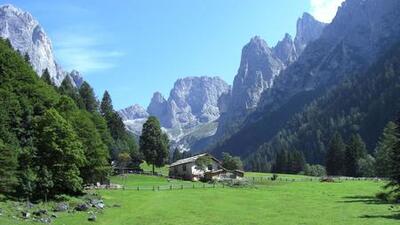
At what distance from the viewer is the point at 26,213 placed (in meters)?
55.2

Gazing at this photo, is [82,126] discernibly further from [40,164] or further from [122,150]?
[122,150]

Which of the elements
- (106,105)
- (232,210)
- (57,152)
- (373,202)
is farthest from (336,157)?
(57,152)

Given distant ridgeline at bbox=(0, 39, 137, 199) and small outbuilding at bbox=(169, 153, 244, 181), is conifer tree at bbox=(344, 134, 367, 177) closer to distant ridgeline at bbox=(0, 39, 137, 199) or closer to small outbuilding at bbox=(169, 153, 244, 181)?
small outbuilding at bbox=(169, 153, 244, 181)

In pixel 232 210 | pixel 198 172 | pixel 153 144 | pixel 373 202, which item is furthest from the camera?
pixel 153 144

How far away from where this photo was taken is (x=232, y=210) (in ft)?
215

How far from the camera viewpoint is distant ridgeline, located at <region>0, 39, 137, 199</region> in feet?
223

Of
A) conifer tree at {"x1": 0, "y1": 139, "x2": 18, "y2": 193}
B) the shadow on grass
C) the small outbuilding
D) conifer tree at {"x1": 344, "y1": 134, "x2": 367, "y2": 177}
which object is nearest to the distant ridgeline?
conifer tree at {"x1": 0, "y1": 139, "x2": 18, "y2": 193}

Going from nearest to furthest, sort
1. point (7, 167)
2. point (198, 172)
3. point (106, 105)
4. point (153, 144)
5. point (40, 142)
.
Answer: point (7, 167) < point (40, 142) < point (198, 172) < point (153, 144) < point (106, 105)

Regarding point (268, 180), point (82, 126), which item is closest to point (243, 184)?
point (268, 180)

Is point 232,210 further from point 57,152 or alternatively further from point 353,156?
point 353,156

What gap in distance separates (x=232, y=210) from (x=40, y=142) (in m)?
27.3

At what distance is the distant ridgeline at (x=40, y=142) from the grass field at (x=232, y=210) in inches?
223

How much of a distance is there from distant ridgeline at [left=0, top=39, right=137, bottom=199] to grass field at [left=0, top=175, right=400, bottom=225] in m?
5.67

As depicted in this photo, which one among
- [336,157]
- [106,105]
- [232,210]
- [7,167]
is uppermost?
[106,105]
